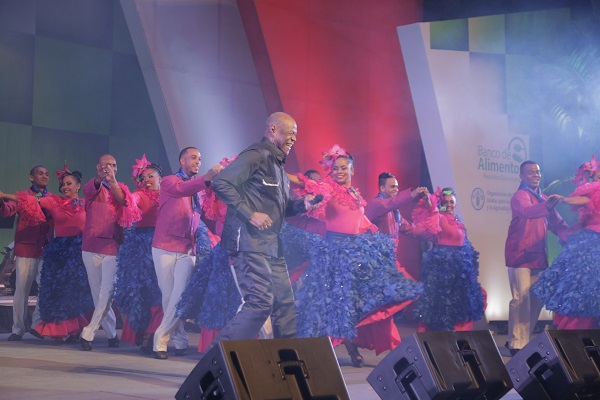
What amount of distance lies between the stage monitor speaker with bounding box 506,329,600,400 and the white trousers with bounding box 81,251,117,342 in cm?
473

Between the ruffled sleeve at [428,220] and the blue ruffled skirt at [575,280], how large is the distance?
1.23 meters

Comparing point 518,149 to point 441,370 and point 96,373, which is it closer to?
point 96,373

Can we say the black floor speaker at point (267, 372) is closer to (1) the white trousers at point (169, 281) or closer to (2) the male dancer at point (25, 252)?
(1) the white trousers at point (169, 281)

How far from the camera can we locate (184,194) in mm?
7562

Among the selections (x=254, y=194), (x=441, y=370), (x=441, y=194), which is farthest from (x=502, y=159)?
(x=441, y=370)

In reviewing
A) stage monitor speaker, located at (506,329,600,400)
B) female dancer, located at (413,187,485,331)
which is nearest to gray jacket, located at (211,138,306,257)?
stage monitor speaker, located at (506,329,600,400)

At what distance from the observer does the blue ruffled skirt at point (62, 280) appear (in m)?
9.58

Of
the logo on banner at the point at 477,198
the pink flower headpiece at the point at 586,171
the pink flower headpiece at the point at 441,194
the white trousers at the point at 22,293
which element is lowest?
the white trousers at the point at 22,293

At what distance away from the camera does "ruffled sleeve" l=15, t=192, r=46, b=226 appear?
9.63 meters

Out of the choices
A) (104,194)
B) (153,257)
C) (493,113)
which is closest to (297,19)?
(493,113)

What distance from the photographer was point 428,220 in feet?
30.8

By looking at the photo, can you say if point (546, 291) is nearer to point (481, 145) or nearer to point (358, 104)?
point (481, 145)

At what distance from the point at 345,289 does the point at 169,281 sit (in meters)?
1.68

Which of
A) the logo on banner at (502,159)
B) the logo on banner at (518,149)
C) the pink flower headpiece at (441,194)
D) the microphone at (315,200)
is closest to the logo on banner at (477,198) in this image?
the logo on banner at (502,159)
